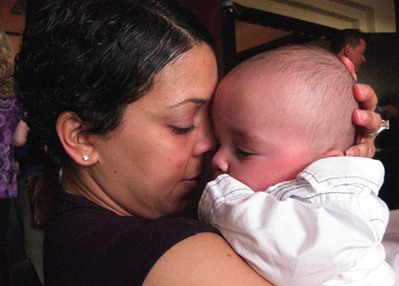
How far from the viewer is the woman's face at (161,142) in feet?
3.13

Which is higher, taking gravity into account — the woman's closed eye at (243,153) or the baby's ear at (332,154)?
the baby's ear at (332,154)

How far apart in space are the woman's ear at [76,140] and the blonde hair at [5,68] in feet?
4.98

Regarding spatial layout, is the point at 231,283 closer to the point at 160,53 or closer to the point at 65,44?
the point at 160,53

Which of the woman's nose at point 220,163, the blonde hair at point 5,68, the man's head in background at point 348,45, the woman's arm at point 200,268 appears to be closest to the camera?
the woman's arm at point 200,268

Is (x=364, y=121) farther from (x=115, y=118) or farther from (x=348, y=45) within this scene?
(x=348, y=45)

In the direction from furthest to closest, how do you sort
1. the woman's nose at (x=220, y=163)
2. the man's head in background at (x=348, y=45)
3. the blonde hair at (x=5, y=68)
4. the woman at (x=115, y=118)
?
the man's head in background at (x=348, y=45), the blonde hair at (x=5, y=68), the woman's nose at (x=220, y=163), the woman at (x=115, y=118)

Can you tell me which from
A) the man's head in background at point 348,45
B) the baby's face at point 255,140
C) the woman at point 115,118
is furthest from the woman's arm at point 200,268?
the man's head in background at point 348,45

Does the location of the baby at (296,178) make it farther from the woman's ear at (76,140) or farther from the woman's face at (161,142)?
the woman's ear at (76,140)

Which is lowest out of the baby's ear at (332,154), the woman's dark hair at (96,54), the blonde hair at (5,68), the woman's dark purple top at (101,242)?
the blonde hair at (5,68)

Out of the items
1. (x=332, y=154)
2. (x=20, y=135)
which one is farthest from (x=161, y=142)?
(x=20, y=135)

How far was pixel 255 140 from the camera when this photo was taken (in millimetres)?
1009

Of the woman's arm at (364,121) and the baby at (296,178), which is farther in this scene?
the woman's arm at (364,121)

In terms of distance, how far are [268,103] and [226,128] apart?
14 cm

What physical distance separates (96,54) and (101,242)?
433 mm
